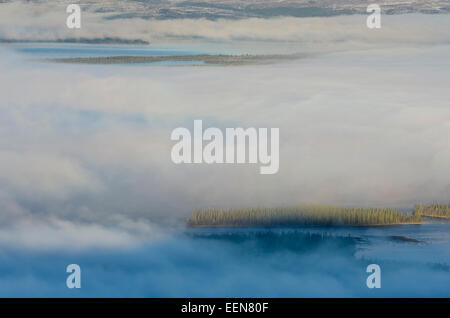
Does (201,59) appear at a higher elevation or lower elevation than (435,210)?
higher

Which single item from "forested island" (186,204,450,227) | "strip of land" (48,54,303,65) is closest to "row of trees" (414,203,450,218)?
"forested island" (186,204,450,227)

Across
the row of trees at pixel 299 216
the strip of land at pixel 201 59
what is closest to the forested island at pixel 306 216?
the row of trees at pixel 299 216

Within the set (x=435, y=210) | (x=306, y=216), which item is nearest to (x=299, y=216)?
(x=306, y=216)

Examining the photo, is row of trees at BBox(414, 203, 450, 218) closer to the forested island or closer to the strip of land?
the forested island

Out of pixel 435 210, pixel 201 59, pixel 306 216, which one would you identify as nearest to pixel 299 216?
pixel 306 216

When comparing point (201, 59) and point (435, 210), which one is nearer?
point (435, 210)

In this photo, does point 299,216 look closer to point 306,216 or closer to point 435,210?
point 306,216
